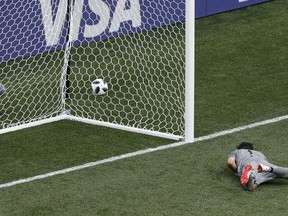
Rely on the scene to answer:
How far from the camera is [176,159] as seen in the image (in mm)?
9367

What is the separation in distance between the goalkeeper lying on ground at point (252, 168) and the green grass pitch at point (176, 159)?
0.29 ft

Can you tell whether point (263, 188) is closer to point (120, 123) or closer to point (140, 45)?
point (120, 123)

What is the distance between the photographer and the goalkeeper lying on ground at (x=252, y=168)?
8445 millimetres

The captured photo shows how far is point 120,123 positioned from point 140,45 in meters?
1.78

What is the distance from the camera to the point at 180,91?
11.1m

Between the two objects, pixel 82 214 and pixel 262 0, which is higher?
pixel 262 0

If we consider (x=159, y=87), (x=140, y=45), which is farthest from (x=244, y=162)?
(x=140, y=45)

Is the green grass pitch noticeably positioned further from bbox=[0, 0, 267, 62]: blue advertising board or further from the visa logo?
the visa logo

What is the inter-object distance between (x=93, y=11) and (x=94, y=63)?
652 millimetres

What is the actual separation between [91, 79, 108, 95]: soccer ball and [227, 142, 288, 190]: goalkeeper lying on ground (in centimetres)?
267

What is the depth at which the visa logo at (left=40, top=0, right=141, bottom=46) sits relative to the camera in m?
11.5

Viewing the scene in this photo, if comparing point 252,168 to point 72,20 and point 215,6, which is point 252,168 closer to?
point 72,20

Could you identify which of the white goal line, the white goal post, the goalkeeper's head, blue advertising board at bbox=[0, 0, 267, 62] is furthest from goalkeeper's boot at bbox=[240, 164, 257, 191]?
blue advertising board at bbox=[0, 0, 267, 62]

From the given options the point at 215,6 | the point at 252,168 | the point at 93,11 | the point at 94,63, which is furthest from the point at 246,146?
the point at 215,6
